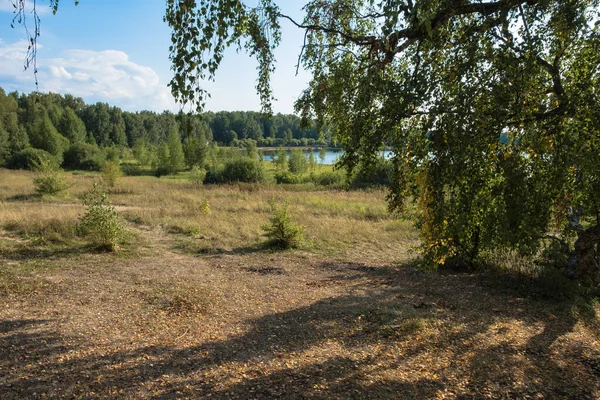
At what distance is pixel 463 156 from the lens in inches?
132

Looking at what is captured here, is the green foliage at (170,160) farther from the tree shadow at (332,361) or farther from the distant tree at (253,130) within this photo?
the distant tree at (253,130)

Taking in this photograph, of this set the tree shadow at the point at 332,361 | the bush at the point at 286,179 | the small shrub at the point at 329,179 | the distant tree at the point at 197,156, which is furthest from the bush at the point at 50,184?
the distant tree at the point at 197,156

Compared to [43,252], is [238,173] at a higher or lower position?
higher

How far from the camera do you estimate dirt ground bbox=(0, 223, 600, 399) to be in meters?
3.77

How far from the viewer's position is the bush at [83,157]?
51.9m

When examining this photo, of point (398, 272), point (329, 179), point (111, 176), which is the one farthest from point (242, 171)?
point (398, 272)

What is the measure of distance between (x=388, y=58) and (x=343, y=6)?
6.97 ft

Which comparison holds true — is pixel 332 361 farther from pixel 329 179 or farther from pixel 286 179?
pixel 286 179

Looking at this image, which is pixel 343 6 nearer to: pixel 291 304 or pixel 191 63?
pixel 191 63

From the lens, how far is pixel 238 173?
37156mm

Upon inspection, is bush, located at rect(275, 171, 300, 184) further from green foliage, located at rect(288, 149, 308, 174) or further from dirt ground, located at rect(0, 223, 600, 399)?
dirt ground, located at rect(0, 223, 600, 399)

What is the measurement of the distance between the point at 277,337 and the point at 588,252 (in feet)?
17.6

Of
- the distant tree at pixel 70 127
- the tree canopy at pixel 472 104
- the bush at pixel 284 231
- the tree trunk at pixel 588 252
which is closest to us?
the tree canopy at pixel 472 104

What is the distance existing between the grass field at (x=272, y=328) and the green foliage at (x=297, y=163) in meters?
37.7
